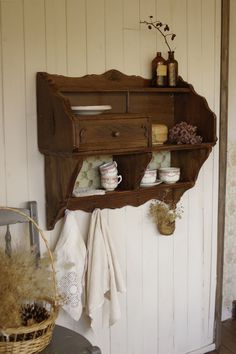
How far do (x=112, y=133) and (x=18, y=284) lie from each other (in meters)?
0.72

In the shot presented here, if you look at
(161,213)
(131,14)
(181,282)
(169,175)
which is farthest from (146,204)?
(131,14)

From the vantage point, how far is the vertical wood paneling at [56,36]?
2.13 metres

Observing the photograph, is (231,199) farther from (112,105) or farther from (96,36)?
(96,36)

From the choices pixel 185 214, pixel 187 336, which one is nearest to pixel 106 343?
pixel 187 336

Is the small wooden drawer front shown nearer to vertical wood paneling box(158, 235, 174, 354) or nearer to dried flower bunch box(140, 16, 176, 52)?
dried flower bunch box(140, 16, 176, 52)

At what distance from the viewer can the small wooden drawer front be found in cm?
195

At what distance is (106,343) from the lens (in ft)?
8.09

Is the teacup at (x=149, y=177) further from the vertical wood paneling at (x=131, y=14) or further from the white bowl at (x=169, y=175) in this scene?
the vertical wood paneling at (x=131, y=14)

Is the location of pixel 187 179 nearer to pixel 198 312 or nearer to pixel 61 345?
pixel 198 312

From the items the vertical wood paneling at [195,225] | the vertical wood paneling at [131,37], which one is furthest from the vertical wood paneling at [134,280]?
the vertical wood paneling at [131,37]

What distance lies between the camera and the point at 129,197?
243 centimetres

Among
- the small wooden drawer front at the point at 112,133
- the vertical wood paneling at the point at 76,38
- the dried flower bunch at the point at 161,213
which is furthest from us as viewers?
the dried flower bunch at the point at 161,213

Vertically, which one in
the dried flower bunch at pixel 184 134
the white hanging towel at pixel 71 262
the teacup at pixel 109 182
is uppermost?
the dried flower bunch at pixel 184 134

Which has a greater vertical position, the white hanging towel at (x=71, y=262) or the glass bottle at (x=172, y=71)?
the glass bottle at (x=172, y=71)
